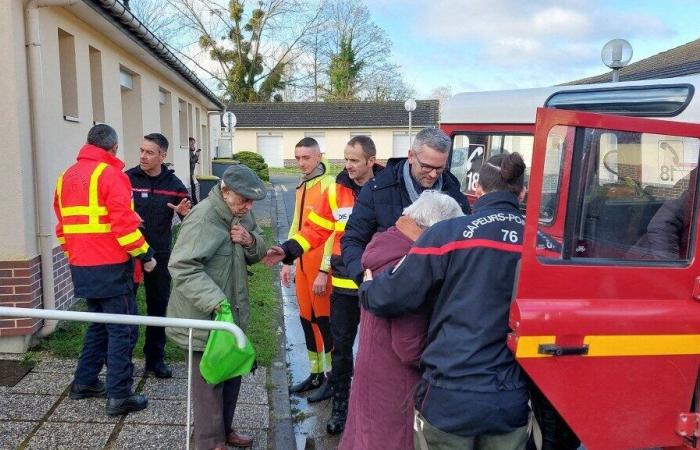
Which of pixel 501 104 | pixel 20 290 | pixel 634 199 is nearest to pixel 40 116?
pixel 20 290

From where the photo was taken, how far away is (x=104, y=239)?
3951mm

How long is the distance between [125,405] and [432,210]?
2685 mm

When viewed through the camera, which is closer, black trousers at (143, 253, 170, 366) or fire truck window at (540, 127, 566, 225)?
fire truck window at (540, 127, 566, 225)

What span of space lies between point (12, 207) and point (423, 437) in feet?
13.6

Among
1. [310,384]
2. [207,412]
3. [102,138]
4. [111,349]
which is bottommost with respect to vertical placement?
[310,384]

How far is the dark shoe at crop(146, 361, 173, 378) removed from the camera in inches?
183

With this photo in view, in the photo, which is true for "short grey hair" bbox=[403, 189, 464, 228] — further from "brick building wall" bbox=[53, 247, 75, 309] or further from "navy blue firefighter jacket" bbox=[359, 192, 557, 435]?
"brick building wall" bbox=[53, 247, 75, 309]

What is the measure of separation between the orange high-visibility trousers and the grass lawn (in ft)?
2.14

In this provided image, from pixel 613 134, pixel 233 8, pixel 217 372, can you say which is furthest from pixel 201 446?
pixel 233 8

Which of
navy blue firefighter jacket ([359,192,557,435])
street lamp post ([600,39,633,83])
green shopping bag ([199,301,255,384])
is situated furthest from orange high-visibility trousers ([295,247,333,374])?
street lamp post ([600,39,633,83])

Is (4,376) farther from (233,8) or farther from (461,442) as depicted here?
(233,8)

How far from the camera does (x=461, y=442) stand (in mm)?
2215

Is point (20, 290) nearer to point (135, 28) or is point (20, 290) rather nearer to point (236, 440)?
point (236, 440)

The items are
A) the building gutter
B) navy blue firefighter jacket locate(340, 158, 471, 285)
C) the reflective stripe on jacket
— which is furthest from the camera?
the building gutter
